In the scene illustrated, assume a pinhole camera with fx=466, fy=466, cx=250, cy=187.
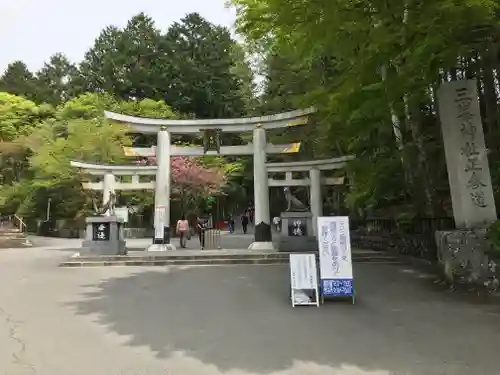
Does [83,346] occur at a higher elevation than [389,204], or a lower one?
lower

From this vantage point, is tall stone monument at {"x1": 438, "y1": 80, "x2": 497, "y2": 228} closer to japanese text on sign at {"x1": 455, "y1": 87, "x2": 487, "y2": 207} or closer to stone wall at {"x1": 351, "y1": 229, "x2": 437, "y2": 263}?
japanese text on sign at {"x1": 455, "y1": 87, "x2": 487, "y2": 207}

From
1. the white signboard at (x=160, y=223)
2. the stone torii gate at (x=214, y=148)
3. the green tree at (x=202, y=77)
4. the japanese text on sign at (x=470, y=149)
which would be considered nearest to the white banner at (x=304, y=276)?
the japanese text on sign at (x=470, y=149)

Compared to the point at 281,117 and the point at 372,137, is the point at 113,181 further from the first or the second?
the point at 372,137

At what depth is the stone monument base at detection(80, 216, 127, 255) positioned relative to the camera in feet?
53.3

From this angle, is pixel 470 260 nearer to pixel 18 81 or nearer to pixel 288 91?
pixel 288 91

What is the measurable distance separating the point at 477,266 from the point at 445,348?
13.1ft

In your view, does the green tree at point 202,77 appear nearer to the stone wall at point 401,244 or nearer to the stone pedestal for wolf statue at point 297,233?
the stone wall at point 401,244

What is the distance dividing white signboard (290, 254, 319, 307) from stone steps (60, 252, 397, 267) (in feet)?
21.5

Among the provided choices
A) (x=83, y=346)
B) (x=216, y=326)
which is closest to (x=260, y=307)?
(x=216, y=326)

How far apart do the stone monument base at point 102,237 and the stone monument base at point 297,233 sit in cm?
601

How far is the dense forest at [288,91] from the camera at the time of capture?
8.13 meters

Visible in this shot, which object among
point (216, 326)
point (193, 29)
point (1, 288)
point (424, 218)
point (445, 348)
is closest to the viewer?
point (445, 348)

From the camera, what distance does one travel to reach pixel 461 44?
8.45 m

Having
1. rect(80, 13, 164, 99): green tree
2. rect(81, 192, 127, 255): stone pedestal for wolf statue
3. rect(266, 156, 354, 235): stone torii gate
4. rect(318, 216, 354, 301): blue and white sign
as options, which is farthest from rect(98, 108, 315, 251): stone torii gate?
rect(80, 13, 164, 99): green tree
